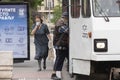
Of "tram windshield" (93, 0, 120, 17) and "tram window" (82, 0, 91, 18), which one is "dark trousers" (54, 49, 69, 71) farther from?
"tram windshield" (93, 0, 120, 17)

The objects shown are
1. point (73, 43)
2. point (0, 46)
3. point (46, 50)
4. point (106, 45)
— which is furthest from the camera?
point (0, 46)

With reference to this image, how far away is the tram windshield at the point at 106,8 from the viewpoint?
1145 cm

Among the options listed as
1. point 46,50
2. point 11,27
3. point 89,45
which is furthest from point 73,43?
point 11,27

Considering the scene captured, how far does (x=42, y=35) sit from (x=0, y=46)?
1916 mm

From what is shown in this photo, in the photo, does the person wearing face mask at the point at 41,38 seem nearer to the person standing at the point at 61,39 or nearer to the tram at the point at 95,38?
the person standing at the point at 61,39

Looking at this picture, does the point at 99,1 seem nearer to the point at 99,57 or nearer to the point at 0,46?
the point at 99,57

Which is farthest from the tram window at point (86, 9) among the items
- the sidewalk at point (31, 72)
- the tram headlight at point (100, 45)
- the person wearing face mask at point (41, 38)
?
the person wearing face mask at point (41, 38)

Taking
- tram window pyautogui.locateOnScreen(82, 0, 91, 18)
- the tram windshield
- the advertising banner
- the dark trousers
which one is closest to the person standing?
the dark trousers

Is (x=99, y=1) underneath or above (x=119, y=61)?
above

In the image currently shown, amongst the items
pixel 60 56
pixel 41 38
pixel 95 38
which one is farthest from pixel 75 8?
pixel 41 38

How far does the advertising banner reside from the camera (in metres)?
17.6

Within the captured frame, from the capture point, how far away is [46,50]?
645 inches

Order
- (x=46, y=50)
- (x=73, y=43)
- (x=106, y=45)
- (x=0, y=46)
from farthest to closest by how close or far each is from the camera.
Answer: (x=0, y=46) < (x=46, y=50) < (x=73, y=43) < (x=106, y=45)

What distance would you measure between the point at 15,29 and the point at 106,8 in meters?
6.68
